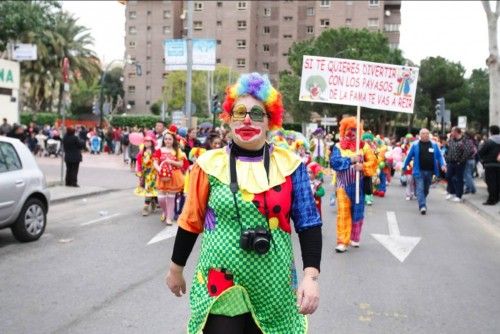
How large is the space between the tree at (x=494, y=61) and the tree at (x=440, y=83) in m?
46.8

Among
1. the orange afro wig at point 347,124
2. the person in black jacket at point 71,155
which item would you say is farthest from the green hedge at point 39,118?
the orange afro wig at point 347,124

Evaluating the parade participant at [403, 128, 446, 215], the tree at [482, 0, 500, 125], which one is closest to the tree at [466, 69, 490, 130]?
the tree at [482, 0, 500, 125]

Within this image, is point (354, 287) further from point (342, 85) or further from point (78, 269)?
point (342, 85)

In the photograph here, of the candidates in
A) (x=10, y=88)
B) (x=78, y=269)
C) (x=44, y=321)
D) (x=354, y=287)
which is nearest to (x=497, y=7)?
(x=354, y=287)

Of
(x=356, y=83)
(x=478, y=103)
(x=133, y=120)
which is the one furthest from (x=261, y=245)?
(x=478, y=103)

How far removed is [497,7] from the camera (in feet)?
60.9

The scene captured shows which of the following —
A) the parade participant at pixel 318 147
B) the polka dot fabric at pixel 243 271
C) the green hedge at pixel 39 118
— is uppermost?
the polka dot fabric at pixel 243 271

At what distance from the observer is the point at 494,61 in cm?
1897

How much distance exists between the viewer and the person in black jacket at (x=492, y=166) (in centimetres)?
1502

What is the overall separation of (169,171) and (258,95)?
8.26 meters

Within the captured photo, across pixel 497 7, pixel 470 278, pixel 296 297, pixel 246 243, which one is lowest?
pixel 470 278

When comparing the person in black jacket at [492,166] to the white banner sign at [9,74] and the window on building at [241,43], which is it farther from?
the window on building at [241,43]

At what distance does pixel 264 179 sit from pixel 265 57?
9019cm

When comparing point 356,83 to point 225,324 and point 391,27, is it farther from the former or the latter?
point 391,27
